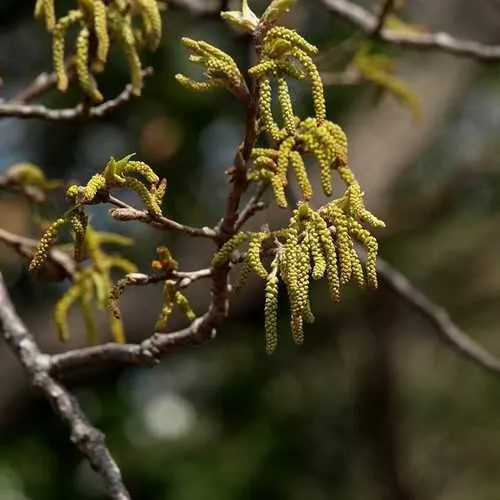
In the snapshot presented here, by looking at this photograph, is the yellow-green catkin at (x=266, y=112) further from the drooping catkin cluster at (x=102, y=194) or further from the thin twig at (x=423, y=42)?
the thin twig at (x=423, y=42)

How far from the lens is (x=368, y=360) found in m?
3.89

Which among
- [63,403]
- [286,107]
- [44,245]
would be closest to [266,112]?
[286,107]

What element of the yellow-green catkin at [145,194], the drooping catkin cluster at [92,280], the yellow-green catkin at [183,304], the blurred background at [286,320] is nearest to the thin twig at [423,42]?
the blurred background at [286,320]

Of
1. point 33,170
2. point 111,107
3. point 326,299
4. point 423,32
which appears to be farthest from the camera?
point 326,299

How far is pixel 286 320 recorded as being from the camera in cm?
358

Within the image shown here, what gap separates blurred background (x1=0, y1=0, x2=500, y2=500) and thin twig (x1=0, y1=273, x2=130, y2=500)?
41.6 inches

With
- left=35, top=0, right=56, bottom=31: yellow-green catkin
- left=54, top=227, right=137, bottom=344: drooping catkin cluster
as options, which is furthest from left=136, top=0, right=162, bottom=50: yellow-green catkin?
left=54, top=227, right=137, bottom=344: drooping catkin cluster

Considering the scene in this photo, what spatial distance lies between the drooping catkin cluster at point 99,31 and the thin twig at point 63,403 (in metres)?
0.33

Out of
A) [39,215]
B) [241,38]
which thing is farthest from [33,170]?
[241,38]

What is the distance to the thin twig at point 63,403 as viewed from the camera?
1.25m

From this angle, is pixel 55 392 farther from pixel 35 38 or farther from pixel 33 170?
pixel 35 38

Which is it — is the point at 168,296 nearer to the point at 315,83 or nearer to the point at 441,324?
the point at 315,83

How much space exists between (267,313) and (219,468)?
100 inches

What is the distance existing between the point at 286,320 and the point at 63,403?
224 centimetres
